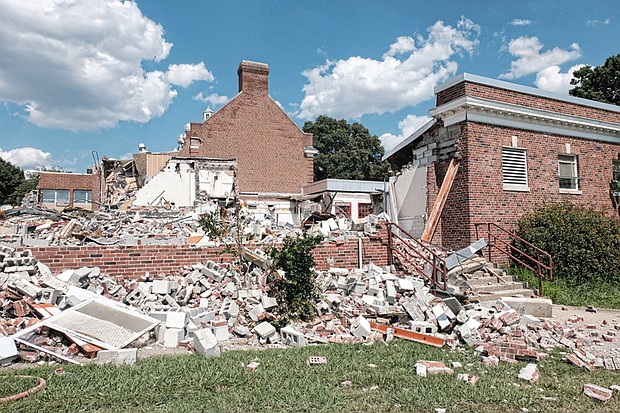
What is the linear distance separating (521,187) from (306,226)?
22.2 feet

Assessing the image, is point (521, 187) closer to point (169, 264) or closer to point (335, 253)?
point (335, 253)

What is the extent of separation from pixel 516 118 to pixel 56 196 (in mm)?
41311

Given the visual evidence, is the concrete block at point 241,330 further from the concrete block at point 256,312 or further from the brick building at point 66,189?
the brick building at point 66,189

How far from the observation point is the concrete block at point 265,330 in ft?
21.3

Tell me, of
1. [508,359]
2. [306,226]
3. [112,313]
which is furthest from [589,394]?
[306,226]

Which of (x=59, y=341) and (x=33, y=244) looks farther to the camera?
(x=33, y=244)

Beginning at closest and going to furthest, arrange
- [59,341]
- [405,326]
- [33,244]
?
[59,341], [405,326], [33,244]

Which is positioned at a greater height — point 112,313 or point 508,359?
point 112,313

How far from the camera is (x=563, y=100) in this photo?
13.5m

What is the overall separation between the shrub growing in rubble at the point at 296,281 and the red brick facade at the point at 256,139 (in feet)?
63.1

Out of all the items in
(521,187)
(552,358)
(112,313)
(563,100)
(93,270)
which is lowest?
(552,358)

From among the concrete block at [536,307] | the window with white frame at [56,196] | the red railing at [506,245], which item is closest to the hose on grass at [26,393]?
the concrete block at [536,307]

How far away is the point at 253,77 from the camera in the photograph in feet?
89.7

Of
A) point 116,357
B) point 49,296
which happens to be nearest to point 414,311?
point 116,357
